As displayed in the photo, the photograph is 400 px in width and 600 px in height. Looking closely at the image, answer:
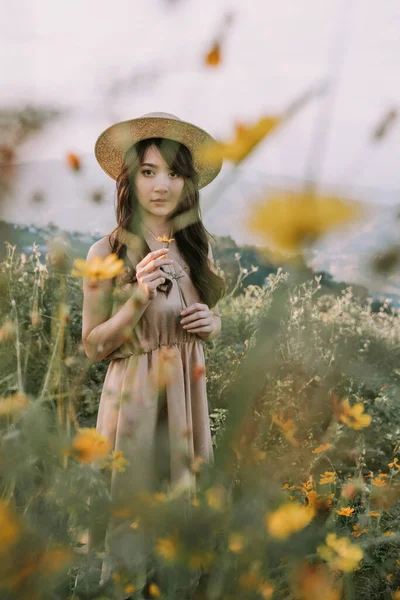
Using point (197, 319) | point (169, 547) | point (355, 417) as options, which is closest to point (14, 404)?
point (169, 547)

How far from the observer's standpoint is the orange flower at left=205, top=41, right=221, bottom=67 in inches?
15.9

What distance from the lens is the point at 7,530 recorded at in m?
0.30

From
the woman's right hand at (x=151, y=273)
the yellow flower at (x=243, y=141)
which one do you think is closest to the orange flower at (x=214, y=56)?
the yellow flower at (x=243, y=141)

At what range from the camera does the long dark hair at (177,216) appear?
1.28 meters

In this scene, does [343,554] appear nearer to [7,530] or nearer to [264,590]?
[264,590]

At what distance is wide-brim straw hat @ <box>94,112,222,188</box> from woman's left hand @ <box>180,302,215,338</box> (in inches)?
13.1

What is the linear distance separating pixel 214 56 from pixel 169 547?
0.36 m

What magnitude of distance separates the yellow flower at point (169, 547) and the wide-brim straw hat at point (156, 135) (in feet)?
2.91

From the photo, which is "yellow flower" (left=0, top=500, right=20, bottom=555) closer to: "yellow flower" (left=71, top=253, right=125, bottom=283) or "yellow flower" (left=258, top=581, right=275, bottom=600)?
"yellow flower" (left=258, top=581, right=275, bottom=600)

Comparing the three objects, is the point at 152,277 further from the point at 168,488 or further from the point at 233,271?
the point at 233,271

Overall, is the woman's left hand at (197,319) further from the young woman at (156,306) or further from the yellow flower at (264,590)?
the yellow flower at (264,590)

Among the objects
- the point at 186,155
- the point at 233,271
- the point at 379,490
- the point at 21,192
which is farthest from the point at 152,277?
the point at 233,271

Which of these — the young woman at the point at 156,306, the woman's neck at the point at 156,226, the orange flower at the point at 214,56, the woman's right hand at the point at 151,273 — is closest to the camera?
the orange flower at the point at 214,56

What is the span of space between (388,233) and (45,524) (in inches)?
13.4
